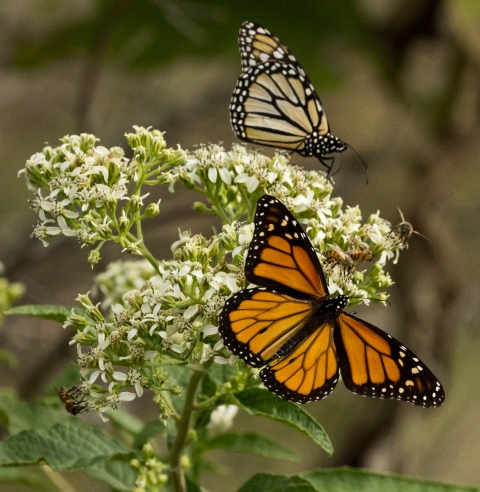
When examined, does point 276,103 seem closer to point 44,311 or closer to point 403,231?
point 403,231

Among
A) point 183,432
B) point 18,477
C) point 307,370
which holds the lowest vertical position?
point 18,477

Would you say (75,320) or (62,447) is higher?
(75,320)

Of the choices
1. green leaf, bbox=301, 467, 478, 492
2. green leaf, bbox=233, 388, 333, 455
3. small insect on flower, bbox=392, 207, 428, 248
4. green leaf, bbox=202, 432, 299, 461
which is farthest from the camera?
green leaf, bbox=202, 432, 299, 461

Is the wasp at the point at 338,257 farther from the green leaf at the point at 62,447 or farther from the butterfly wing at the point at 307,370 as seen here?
the green leaf at the point at 62,447

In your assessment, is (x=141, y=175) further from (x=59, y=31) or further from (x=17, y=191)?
(x=17, y=191)

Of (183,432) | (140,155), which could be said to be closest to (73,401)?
(183,432)

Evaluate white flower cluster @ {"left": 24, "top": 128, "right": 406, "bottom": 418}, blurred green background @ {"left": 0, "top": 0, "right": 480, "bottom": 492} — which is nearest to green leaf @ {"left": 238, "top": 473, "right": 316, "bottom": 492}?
white flower cluster @ {"left": 24, "top": 128, "right": 406, "bottom": 418}

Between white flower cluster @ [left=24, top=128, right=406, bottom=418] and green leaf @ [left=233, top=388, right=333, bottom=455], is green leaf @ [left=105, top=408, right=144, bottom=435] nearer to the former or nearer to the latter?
white flower cluster @ [left=24, top=128, right=406, bottom=418]

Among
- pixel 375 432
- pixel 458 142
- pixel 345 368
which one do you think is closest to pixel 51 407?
pixel 345 368
